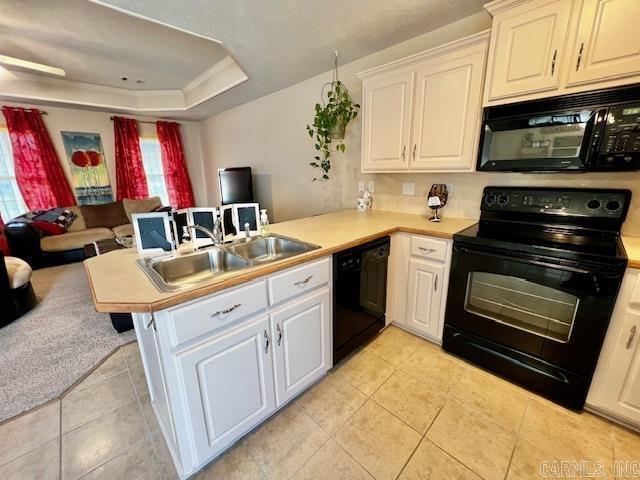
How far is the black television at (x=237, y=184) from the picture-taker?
3936 mm

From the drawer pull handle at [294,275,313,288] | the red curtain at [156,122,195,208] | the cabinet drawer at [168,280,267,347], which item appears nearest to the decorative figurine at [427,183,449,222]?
the drawer pull handle at [294,275,313,288]

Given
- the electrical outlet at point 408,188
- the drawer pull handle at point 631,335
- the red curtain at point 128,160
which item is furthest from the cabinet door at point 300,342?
the red curtain at point 128,160

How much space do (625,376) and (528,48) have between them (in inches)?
70.3

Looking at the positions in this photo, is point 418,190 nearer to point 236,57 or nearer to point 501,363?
point 501,363

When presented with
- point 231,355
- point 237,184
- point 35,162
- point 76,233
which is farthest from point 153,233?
point 35,162

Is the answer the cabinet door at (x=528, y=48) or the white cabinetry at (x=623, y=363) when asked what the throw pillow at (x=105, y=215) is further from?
the white cabinetry at (x=623, y=363)

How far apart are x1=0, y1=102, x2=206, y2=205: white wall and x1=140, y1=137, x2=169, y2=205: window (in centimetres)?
19

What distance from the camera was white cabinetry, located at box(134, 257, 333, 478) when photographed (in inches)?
40.4

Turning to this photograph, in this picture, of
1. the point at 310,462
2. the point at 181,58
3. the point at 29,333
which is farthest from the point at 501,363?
the point at 181,58

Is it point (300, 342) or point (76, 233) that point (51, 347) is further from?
point (76, 233)

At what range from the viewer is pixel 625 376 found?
129 cm

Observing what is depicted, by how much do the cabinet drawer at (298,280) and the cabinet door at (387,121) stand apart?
3.79 ft

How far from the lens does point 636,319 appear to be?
123 centimetres

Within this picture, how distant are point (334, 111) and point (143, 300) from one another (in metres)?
2.19
